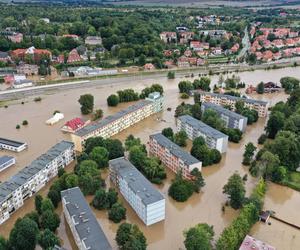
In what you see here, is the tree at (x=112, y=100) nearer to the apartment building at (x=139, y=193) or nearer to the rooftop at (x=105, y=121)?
the rooftop at (x=105, y=121)

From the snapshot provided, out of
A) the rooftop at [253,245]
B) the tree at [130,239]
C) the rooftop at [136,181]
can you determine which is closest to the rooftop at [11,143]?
the rooftop at [136,181]

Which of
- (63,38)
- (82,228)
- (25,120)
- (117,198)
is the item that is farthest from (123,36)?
(82,228)

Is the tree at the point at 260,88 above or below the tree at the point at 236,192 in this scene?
below

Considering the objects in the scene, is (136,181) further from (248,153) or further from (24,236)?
(248,153)

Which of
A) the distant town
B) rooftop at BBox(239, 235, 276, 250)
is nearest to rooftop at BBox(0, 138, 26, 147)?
the distant town

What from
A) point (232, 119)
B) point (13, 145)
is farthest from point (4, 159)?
point (232, 119)

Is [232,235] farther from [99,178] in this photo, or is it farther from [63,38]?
[63,38]
